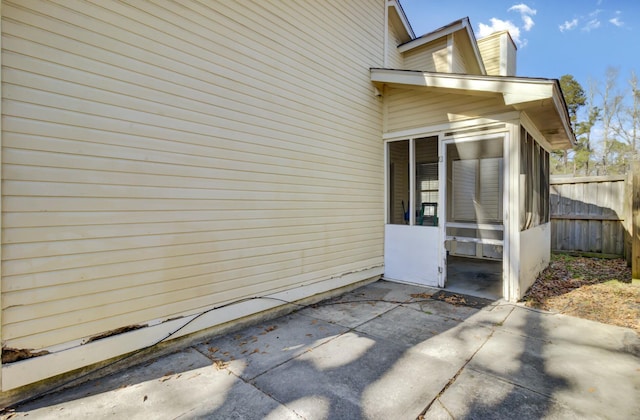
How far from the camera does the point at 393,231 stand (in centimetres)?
554

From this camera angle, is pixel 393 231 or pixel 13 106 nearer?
pixel 13 106

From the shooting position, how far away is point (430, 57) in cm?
650

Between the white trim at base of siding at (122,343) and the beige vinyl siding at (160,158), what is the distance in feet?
0.38

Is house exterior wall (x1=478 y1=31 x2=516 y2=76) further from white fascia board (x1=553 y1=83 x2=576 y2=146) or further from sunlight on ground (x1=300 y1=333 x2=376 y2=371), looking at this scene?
sunlight on ground (x1=300 y1=333 x2=376 y2=371)

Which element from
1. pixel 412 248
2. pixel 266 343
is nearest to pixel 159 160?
pixel 266 343

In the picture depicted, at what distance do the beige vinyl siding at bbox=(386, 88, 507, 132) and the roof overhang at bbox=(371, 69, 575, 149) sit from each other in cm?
17

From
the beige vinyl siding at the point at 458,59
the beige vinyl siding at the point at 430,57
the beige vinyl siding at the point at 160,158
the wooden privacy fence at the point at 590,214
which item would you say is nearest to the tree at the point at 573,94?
the wooden privacy fence at the point at 590,214

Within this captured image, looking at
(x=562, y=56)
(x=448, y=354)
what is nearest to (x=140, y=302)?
(x=448, y=354)

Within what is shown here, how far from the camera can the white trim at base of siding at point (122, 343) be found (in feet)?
7.06

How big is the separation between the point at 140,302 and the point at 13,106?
177 cm

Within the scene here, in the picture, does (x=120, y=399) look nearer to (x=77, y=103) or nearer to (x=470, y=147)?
(x=77, y=103)

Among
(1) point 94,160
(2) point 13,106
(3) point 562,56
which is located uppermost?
(3) point 562,56

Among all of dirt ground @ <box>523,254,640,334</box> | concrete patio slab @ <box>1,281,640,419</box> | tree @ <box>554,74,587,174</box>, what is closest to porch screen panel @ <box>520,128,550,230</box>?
dirt ground @ <box>523,254,640,334</box>

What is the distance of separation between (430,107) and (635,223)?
Result: 403cm
